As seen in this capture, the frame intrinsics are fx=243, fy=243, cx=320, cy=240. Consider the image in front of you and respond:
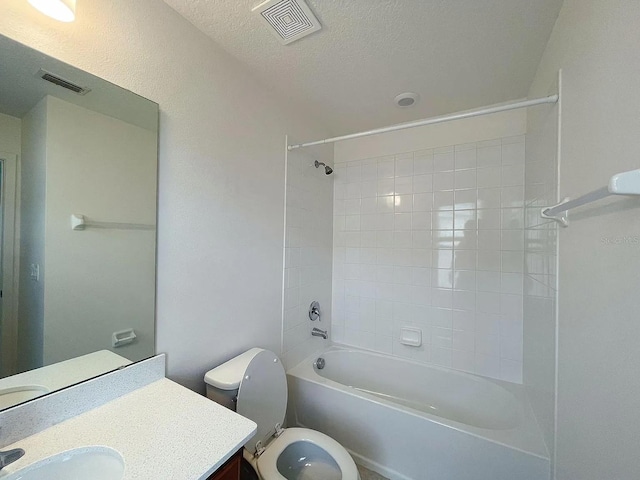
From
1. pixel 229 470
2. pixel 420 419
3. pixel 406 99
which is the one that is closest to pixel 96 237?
pixel 229 470

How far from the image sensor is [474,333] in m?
1.90

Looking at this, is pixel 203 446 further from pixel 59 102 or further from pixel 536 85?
pixel 536 85

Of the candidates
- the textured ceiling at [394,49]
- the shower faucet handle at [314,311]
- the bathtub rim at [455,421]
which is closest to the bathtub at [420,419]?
the bathtub rim at [455,421]

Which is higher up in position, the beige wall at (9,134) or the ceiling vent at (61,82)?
the ceiling vent at (61,82)

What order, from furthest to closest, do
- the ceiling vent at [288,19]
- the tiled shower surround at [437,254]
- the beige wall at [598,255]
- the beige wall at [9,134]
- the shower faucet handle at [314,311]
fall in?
the shower faucet handle at [314,311] → the tiled shower surround at [437,254] → the ceiling vent at [288,19] → the beige wall at [9,134] → the beige wall at [598,255]

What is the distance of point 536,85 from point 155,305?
241 cm

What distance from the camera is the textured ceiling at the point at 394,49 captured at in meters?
1.09

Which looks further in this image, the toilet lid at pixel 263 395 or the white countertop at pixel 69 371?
the toilet lid at pixel 263 395

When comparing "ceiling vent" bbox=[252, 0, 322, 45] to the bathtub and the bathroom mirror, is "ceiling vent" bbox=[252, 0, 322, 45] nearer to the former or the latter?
the bathroom mirror

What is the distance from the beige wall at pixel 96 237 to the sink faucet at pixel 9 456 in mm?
241

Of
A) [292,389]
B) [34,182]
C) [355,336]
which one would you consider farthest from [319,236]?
[34,182]

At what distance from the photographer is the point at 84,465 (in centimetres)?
69

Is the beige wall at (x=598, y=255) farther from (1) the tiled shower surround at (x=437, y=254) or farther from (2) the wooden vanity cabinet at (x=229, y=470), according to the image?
(2) the wooden vanity cabinet at (x=229, y=470)

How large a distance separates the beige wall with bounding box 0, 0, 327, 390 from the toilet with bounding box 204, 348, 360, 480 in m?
0.17
